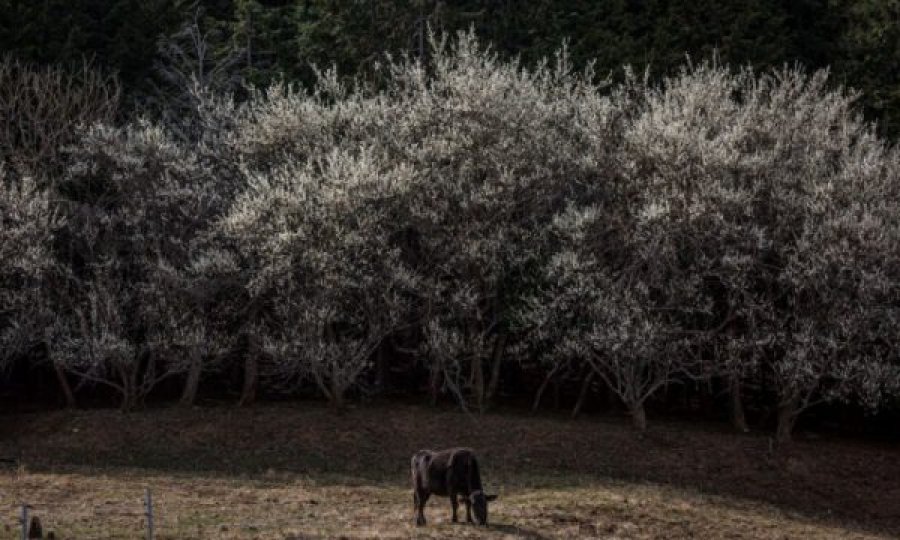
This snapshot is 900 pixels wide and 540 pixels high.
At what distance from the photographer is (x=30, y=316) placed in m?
42.7

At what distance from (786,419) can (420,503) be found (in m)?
22.3

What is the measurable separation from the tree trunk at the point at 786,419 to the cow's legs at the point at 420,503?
21.3 metres

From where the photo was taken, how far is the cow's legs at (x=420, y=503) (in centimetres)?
2677

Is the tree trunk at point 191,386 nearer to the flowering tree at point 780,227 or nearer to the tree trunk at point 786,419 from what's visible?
the flowering tree at point 780,227

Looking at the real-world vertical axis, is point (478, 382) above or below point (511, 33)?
below

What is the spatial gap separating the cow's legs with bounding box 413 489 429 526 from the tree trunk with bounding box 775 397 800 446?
839 inches

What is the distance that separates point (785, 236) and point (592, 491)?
1670cm

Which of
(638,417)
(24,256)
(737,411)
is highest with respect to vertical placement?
(24,256)

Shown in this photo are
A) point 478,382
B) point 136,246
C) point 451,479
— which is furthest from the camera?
point 478,382

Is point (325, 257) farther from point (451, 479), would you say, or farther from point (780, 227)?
point (780, 227)

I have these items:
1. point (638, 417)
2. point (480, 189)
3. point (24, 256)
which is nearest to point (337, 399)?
point (480, 189)

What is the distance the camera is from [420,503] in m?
26.9

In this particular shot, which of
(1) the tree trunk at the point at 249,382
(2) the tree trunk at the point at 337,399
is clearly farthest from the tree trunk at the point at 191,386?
(2) the tree trunk at the point at 337,399

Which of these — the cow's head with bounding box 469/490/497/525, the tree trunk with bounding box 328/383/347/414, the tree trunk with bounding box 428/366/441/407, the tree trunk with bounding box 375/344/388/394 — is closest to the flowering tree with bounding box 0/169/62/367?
the tree trunk with bounding box 328/383/347/414
